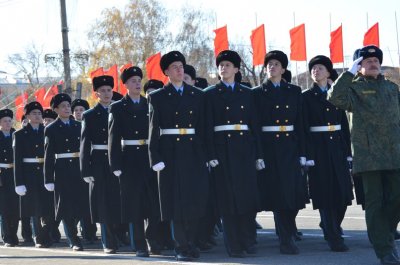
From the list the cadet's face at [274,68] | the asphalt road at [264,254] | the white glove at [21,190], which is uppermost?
the cadet's face at [274,68]

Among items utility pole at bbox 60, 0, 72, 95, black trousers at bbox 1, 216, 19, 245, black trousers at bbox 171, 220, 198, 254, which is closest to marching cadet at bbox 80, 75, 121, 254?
black trousers at bbox 171, 220, 198, 254

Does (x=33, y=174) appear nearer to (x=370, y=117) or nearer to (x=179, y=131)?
(x=179, y=131)

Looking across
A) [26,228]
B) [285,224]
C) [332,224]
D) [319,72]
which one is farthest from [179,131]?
[26,228]

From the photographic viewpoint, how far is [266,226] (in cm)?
1575

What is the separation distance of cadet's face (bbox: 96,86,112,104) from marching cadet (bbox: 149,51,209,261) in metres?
2.01

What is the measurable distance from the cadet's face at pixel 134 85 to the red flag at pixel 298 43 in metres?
21.7

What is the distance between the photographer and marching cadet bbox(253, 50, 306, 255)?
1181 centimetres

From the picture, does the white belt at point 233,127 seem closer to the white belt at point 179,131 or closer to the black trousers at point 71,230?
the white belt at point 179,131

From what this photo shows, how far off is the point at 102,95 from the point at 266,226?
3.84 m

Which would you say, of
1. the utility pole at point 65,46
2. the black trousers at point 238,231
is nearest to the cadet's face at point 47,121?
the black trousers at point 238,231

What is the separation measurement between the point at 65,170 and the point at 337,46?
19540mm

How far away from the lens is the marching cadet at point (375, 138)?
392 inches

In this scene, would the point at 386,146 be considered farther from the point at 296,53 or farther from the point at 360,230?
the point at 296,53

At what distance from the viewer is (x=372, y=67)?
33.4ft
